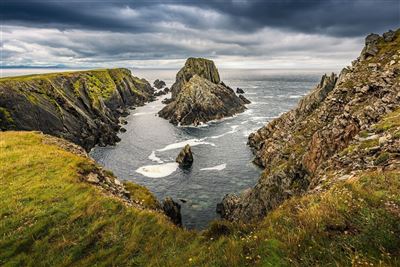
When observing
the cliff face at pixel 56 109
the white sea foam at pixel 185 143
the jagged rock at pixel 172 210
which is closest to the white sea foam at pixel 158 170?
the white sea foam at pixel 185 143

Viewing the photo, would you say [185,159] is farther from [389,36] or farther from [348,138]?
[389,36]

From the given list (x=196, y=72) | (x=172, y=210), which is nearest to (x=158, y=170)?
(x=172, y=210)

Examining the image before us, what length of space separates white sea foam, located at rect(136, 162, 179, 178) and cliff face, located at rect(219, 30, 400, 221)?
21.0m

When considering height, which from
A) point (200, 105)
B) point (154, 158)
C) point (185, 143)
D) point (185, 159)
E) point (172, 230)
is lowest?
point (154, 158)

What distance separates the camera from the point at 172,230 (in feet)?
53.4

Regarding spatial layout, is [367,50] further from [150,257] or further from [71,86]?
[71,86]

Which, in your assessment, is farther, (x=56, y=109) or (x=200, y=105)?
(x=200, y=105)

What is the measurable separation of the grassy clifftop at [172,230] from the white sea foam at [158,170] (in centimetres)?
3634

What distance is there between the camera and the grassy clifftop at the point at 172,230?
8.06 meters

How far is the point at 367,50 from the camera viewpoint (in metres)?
37.8

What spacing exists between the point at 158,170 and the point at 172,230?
159ft

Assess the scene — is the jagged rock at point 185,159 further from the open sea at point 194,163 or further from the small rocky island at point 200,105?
the small rocky island at point 200,105

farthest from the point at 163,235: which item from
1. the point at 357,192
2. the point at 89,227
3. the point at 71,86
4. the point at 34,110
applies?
the point at 71,86

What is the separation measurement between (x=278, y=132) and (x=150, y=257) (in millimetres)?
61202
